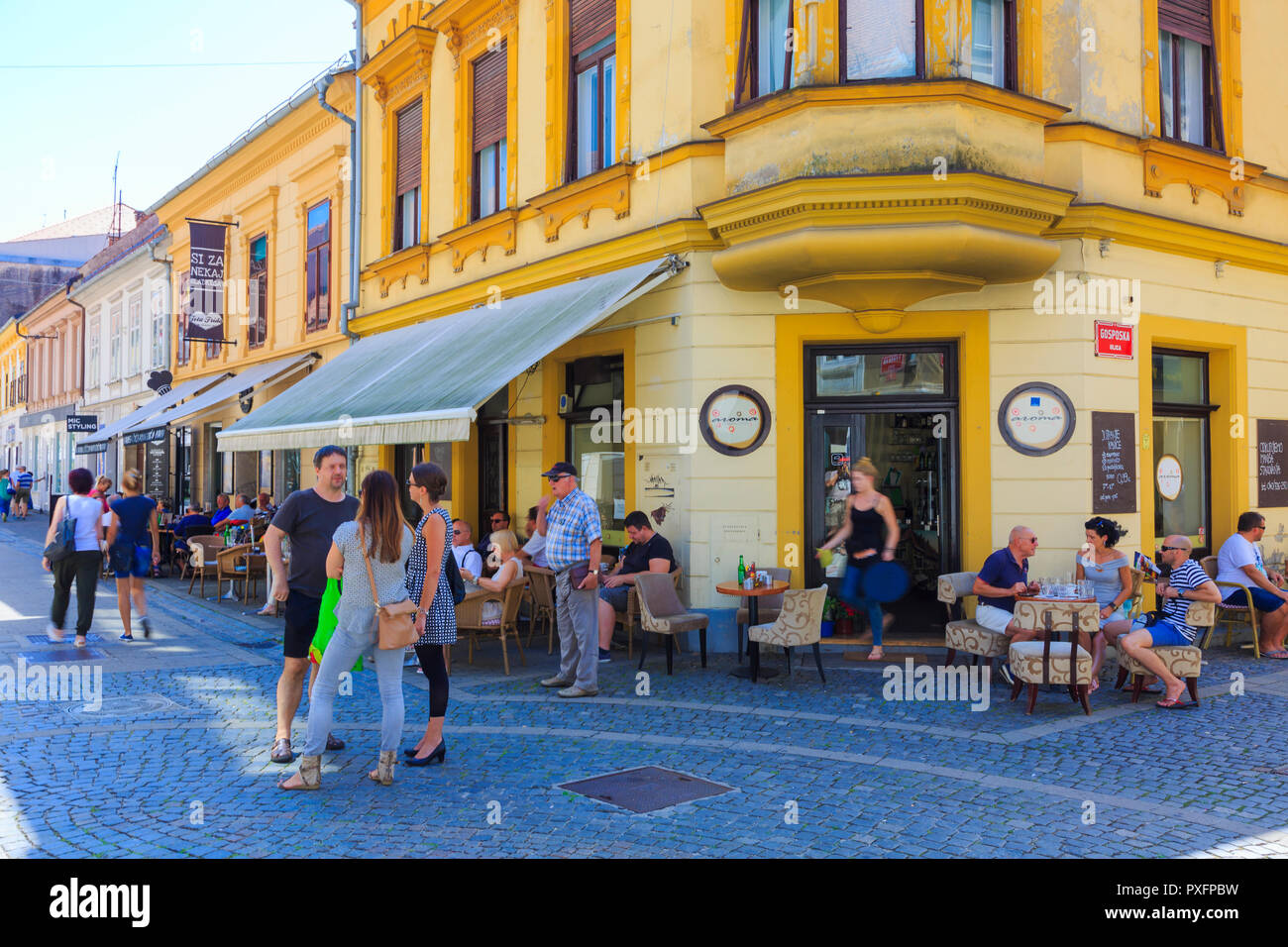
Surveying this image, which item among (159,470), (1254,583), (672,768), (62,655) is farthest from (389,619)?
(159,470)

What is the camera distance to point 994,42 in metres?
9.14

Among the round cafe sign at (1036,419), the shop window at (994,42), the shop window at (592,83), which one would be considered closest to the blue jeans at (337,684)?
the round cafe sign at (1036,419)

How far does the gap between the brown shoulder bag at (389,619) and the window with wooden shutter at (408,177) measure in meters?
10.3

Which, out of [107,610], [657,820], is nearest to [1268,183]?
[657,820]

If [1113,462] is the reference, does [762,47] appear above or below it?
above

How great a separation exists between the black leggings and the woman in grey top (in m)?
0.48

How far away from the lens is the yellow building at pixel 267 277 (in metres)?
16.6

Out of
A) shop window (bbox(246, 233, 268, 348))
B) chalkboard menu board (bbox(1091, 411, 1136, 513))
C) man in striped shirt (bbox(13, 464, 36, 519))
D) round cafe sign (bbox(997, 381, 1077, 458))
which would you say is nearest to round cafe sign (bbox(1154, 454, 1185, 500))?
chalkboard menu board (bbox(1091, 411, 1136, 513))

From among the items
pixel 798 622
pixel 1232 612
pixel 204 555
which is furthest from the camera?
pixel 204 555

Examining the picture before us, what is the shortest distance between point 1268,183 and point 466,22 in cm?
981

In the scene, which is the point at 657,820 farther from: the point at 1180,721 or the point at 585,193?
the point at 585,193

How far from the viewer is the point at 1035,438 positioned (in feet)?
29.6

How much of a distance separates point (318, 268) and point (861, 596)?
40.3 ft

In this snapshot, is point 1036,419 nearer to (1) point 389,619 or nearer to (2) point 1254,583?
(2) point 1254,583
